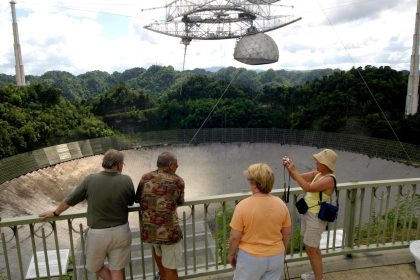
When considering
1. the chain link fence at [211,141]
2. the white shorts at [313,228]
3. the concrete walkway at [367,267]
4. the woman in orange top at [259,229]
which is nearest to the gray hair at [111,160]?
the woman in orange top at [259,229]

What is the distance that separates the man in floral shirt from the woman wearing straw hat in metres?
0.88

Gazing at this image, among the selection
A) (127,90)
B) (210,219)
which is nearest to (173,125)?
(127,90)

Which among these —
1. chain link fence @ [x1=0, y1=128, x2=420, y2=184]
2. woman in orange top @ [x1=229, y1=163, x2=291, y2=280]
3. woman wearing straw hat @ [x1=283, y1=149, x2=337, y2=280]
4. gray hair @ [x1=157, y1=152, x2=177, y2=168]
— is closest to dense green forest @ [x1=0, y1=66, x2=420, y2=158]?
chain link fence @ [x1=0, y1=128, x2=420, y2=184]

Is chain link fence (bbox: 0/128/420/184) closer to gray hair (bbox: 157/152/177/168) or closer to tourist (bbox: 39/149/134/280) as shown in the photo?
tourist (bbox: 39/149/134/280)

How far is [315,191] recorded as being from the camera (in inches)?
109

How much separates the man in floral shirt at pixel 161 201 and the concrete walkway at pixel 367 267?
0.94 metres

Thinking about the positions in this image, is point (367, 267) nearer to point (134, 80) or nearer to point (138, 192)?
point (138, 192)

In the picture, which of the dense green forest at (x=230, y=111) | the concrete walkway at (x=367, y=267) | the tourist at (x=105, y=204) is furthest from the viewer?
the dense green forest at (x=230, y=111)

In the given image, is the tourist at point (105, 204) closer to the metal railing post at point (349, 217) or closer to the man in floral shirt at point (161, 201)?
the man in floral shirt at point (161, 201)

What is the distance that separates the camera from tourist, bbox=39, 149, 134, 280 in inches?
101

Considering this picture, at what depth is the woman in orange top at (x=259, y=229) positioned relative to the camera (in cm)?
222

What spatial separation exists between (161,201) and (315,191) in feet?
3.94

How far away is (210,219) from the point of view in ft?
45.1

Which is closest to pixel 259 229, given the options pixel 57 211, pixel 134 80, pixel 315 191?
pixel 315 191
